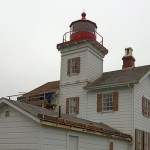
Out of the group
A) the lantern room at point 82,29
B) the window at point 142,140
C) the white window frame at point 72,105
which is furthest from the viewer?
the lantern room at point 82,29

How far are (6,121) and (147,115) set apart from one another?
11.8 meters

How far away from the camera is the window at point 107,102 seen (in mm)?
21812

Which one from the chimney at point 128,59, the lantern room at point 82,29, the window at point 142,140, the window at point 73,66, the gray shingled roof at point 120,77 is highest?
the lantern room at point 82,29

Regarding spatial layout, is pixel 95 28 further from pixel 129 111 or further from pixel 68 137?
pixel 68 137

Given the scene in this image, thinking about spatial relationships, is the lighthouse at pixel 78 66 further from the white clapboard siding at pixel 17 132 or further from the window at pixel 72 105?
the white clapboard siding at pixel 17 132

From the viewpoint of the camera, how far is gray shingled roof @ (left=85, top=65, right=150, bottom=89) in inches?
851

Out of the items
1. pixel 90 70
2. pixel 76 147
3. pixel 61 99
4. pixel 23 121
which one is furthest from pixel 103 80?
pixel 23 121

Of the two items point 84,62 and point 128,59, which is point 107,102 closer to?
point 84,62

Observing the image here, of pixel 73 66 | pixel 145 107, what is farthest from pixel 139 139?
pixel 73 66

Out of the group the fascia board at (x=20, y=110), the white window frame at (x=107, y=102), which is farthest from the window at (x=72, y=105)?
the fascia board at (x=20, y=110)

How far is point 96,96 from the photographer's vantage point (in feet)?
74.9

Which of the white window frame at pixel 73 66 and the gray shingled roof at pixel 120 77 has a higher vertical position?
the white window frame at pixel 73 66

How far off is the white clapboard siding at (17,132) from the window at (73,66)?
10.3 meters

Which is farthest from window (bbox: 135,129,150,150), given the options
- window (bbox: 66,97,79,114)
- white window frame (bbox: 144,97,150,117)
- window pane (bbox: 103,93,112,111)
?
window (bbox: 66,97,79,114)
